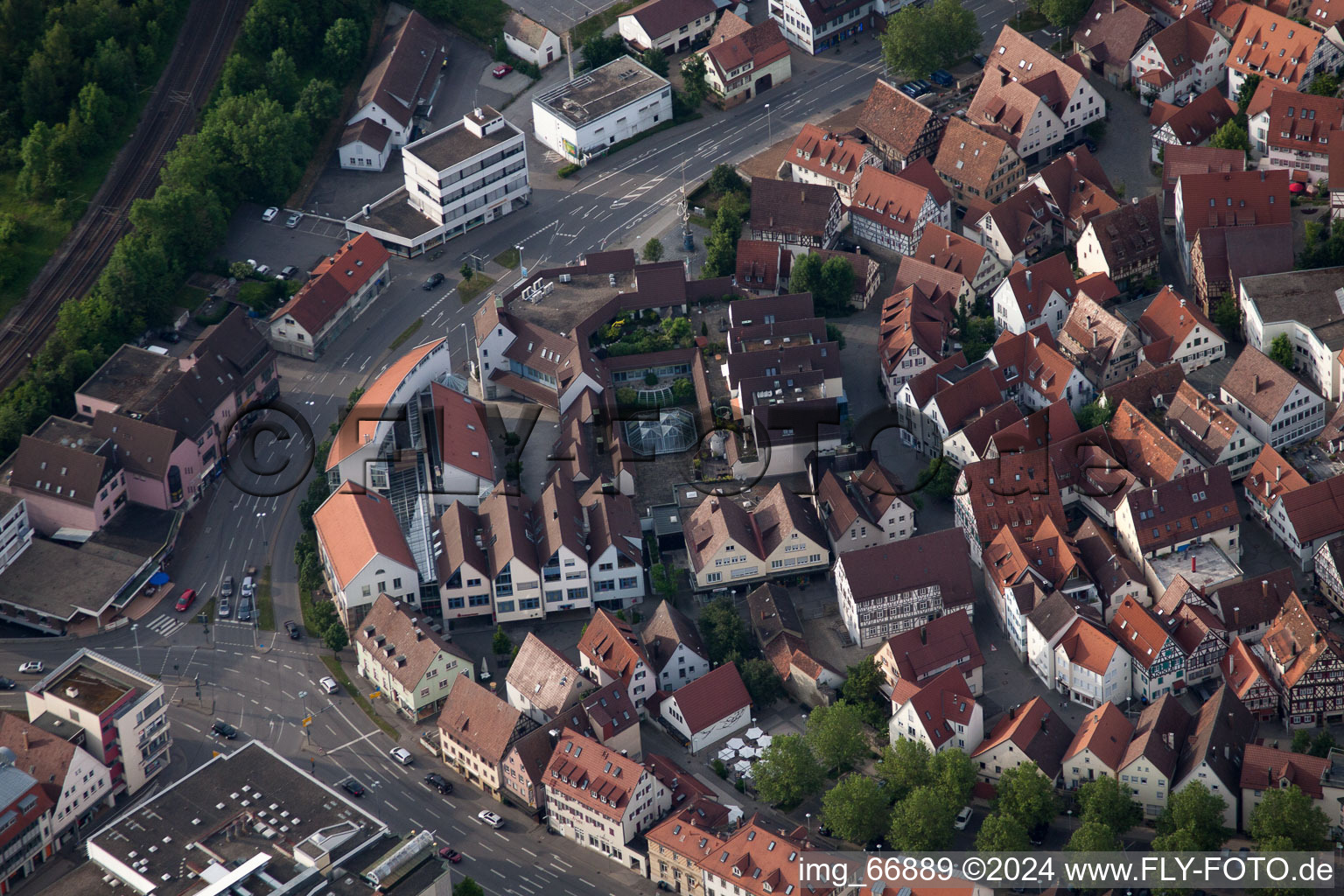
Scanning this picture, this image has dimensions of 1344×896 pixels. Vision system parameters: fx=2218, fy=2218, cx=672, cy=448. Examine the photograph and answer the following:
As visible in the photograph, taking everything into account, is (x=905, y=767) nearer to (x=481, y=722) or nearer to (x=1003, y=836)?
(x=1003, y=836)

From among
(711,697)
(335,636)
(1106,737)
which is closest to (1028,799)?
(1106,737)

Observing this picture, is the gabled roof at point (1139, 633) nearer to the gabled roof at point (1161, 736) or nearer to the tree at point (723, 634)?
the gabled roof at point (1161, 736)

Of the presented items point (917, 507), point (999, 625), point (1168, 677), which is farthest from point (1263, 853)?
point (917, 507)

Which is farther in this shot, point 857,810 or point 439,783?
point 439,783

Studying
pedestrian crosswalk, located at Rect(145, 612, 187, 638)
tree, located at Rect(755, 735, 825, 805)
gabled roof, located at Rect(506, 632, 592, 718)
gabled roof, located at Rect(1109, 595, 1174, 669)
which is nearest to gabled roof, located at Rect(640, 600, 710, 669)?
gabled roof, located at Rect(506, 632, 592, 718)

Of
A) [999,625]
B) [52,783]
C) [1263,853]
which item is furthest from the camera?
[999,625]

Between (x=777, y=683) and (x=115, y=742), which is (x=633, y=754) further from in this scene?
(x=115, y=742)
